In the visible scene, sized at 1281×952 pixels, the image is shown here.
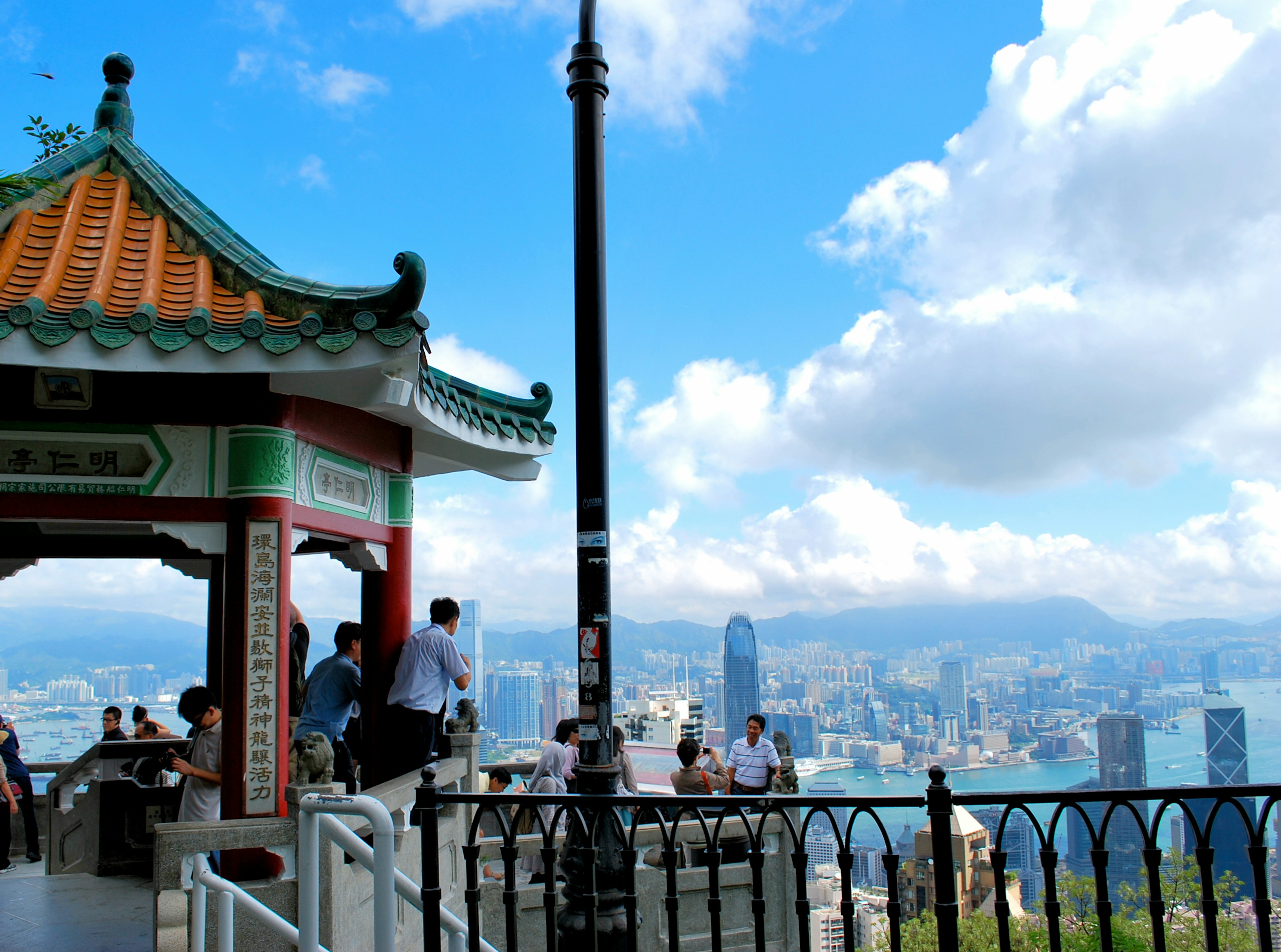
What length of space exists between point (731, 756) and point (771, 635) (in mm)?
124990

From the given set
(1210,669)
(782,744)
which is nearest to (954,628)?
(1210,669)

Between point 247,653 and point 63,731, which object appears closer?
point 247,653

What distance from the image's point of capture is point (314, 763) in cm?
533

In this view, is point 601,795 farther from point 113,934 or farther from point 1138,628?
point 1138,628

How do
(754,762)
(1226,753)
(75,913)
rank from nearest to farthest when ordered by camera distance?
(75,913) → (754,762) → (1226,753)

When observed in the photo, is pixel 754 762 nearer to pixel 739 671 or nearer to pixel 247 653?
pixel 247 653

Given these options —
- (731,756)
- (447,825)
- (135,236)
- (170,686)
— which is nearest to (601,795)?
(447,825)

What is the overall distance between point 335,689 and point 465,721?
4.12ft

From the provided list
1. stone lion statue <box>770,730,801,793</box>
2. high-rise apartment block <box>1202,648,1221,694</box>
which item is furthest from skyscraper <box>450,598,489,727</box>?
high-rise apartment block <box>1202,648,1221,694</box>

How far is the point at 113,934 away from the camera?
19.6ft

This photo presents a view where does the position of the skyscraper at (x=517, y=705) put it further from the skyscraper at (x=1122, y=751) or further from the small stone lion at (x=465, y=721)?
the small stone lion at (x=465, y=721)

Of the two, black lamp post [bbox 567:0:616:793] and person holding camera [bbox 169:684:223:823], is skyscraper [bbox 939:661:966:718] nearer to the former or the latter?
person holding camera [bbox 169:684:223:823]

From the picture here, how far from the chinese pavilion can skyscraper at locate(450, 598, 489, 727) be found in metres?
1.57

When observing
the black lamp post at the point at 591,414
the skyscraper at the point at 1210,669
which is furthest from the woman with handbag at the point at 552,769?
the skyscraper at the point at 1210,669
